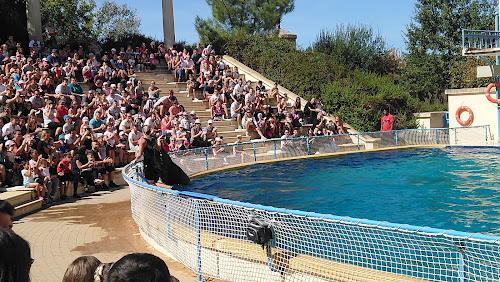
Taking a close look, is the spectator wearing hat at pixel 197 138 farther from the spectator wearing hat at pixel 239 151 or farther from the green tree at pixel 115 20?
the green tree at pixel 115 20

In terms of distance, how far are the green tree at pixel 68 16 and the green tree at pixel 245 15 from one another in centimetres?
952

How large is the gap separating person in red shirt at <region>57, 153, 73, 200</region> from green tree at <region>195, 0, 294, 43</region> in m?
30.9

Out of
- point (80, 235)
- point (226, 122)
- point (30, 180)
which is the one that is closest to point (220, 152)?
point (226, 122)

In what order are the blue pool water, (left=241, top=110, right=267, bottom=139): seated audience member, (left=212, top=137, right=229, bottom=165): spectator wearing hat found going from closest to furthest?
the blue pool water < (left=212, top=137, right=229, bottom=165): spectator wearing hat < (left=241, top=110, right=267, bottom=139): seated audience member

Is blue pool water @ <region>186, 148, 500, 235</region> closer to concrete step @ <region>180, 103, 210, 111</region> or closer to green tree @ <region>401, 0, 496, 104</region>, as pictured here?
concrete step @ <region>180, 103, 210, 111</region>

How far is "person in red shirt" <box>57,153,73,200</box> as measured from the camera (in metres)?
12.8

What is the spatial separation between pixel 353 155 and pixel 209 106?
21.0ft

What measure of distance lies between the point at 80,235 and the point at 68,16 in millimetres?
34804

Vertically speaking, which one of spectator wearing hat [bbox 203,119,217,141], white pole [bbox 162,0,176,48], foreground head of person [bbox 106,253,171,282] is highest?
white pole [bbox 162,0,176,48]

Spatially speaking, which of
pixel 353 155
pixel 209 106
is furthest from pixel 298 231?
pixel 209 106

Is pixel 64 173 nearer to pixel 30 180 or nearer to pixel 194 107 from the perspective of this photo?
pixel 30 180

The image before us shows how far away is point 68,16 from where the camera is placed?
132 ft

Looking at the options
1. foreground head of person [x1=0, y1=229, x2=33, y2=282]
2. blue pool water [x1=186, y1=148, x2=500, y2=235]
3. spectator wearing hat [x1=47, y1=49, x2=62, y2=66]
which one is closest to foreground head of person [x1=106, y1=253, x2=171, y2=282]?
Result: foreground head of person [x1=0, y1=229, x2=33, y2=282]

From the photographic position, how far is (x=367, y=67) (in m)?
35.1
